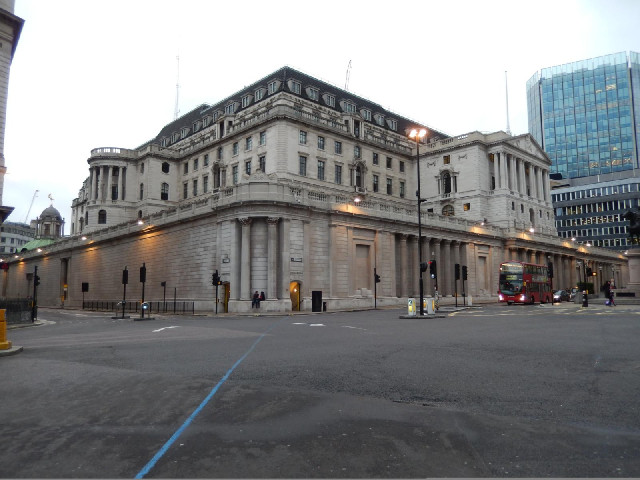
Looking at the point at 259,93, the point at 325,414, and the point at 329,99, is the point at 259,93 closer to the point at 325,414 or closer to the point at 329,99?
the point at 329,99

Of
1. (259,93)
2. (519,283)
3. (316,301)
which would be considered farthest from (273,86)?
(519,283)

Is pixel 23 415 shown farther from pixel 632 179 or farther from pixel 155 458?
pixel 632 179

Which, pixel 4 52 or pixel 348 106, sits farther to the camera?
pixel 348 106

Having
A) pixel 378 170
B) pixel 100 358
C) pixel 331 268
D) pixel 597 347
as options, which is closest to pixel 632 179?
pixel 378 170

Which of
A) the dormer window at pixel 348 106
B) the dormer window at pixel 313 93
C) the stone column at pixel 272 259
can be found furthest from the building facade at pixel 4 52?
the dormer window at pixel 348 106

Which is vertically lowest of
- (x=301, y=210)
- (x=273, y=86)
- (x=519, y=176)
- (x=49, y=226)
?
(x=301, y=210)

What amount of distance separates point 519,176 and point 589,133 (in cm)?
9338

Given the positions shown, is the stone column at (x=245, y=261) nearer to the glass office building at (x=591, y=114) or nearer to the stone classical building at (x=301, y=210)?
the stone classical building at (x=301, y=210)

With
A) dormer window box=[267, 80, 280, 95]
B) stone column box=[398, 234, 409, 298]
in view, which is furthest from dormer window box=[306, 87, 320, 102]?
stone column box=[398, 234, 409, 298]

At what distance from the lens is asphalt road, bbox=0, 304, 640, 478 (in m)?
4.66

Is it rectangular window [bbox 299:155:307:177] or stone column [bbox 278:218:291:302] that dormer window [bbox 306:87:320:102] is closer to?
rectangular window [bbox 299:155:307:177]

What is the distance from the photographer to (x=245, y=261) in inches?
1569

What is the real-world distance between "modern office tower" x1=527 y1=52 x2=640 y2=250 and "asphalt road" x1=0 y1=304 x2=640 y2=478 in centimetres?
12772

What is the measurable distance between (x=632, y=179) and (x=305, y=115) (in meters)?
96.3
